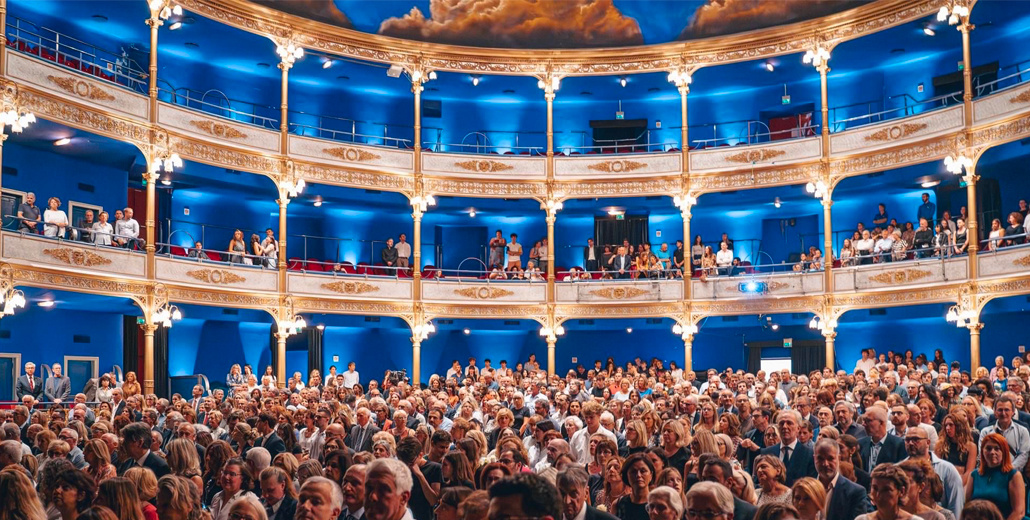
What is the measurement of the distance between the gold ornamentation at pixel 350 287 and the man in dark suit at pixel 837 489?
21.0 meters

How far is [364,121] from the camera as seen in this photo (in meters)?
30.1

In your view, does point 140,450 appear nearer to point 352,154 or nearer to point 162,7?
point 162,7

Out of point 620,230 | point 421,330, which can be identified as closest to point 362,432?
point 421,330

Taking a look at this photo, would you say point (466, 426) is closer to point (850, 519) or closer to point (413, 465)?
point (413, 465)

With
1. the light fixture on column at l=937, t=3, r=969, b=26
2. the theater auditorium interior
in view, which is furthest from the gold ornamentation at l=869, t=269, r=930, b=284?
the light fixture on column at l=937, t=3, r=969, b=26

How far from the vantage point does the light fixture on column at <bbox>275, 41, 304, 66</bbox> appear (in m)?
26.0

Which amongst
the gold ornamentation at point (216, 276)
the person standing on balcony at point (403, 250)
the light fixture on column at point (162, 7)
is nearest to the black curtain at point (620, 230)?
the person standing on balcony at point (403, 250)

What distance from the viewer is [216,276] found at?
24609 mm

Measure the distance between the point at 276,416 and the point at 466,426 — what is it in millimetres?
2756

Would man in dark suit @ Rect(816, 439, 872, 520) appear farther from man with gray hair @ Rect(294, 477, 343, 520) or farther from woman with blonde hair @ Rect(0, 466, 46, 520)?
woman with blonde hair @ Rect(0, 466, 46, 520)

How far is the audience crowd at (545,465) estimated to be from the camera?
5625 mm

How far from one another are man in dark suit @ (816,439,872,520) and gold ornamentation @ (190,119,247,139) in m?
20.1

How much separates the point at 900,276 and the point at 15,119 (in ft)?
65.6

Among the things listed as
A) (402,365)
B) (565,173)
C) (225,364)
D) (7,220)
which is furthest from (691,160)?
(7,220)
